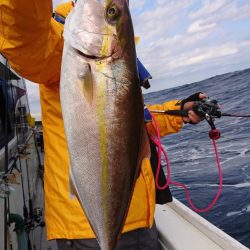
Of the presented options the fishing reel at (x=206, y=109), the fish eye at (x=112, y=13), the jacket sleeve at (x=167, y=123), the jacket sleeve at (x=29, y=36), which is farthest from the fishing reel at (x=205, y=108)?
A: the fish eye at (x=112, y=13)

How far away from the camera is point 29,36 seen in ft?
5.08

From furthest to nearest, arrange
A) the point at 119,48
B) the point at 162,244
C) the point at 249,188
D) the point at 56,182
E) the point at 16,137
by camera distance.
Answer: the point at 249,188 → the point at 16,137 → the point at 162,244 → the point at 56,182 → the point at 119,48

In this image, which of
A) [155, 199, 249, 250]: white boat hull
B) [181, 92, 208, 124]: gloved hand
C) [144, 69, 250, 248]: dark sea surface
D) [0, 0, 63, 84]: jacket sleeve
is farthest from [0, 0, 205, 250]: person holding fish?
[144, 69, 250, 248]: dark sea surface

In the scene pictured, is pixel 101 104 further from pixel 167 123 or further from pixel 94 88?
pixel 167 123

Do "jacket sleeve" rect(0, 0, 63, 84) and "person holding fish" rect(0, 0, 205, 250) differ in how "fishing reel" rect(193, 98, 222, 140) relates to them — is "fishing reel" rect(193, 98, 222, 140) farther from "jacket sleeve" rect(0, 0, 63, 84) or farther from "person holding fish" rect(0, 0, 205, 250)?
"jacket sleeve" rect(0, 0, 63, 84)

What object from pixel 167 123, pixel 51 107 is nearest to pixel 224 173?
pixel 167 123

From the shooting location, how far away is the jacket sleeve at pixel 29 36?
4.85 ft

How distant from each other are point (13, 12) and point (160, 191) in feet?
5.27

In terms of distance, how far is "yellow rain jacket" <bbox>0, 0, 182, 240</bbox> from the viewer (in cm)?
151

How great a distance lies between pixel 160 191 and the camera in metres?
2.58

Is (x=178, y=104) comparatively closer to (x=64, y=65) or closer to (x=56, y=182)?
(x=56, y=182)

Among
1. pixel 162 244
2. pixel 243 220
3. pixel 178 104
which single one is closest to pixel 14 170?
pixel 162 244

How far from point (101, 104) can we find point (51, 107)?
72cm

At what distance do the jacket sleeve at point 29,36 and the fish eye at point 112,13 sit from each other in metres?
0.29
